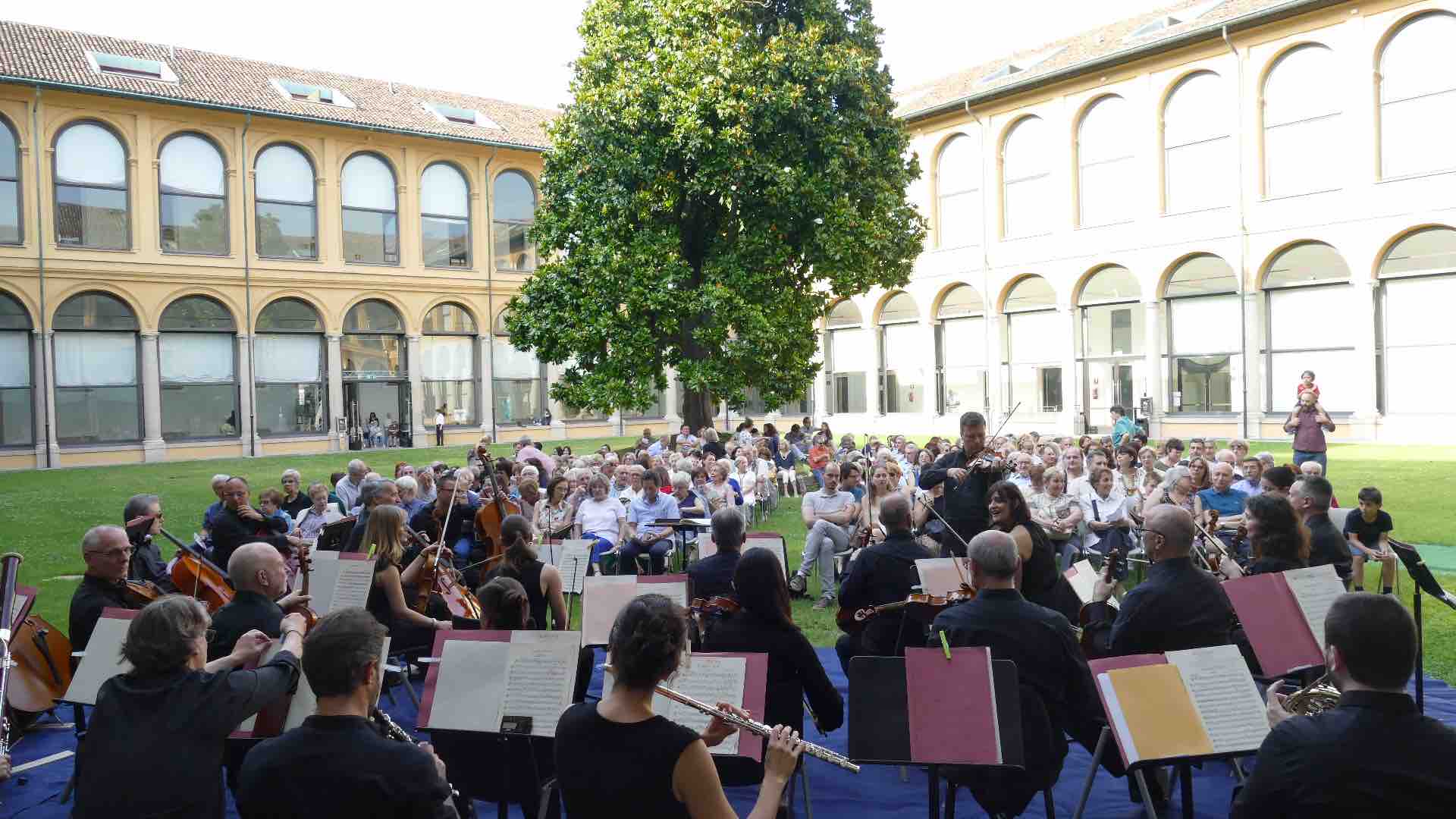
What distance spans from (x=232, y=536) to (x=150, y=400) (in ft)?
75.4

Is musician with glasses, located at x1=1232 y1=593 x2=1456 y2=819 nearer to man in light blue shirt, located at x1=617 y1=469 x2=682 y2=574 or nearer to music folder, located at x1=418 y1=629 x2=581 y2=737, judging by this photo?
music folder, located at x1=418 y1=629 x2=581 y2=737

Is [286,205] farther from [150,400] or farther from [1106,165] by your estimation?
[1106,165]

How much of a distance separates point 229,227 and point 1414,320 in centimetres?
3184

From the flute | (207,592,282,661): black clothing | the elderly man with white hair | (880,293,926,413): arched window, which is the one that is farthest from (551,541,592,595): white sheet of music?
(880,293,926,413): arched window

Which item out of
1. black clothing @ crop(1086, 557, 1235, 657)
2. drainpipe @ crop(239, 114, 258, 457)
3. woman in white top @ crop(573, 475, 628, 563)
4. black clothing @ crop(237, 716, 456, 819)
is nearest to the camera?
black clothing @ crop(237, 716, 456, 819)

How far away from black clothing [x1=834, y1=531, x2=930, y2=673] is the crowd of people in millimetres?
14

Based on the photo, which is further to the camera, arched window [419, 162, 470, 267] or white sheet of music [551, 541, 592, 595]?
arched window [419, 162, 470, 267]

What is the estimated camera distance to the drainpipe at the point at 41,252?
85.6ft

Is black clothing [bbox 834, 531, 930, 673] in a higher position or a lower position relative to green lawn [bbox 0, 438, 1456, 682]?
higher

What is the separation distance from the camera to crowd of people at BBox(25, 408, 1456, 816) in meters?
2.69

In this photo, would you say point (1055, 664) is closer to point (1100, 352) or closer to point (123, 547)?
point (123, 547)

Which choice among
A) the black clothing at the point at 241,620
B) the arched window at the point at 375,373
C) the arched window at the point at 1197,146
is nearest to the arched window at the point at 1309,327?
the arched window at the point at 1197,146

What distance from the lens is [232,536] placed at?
8781 mm

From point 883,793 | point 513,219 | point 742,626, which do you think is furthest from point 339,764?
point 513,219
